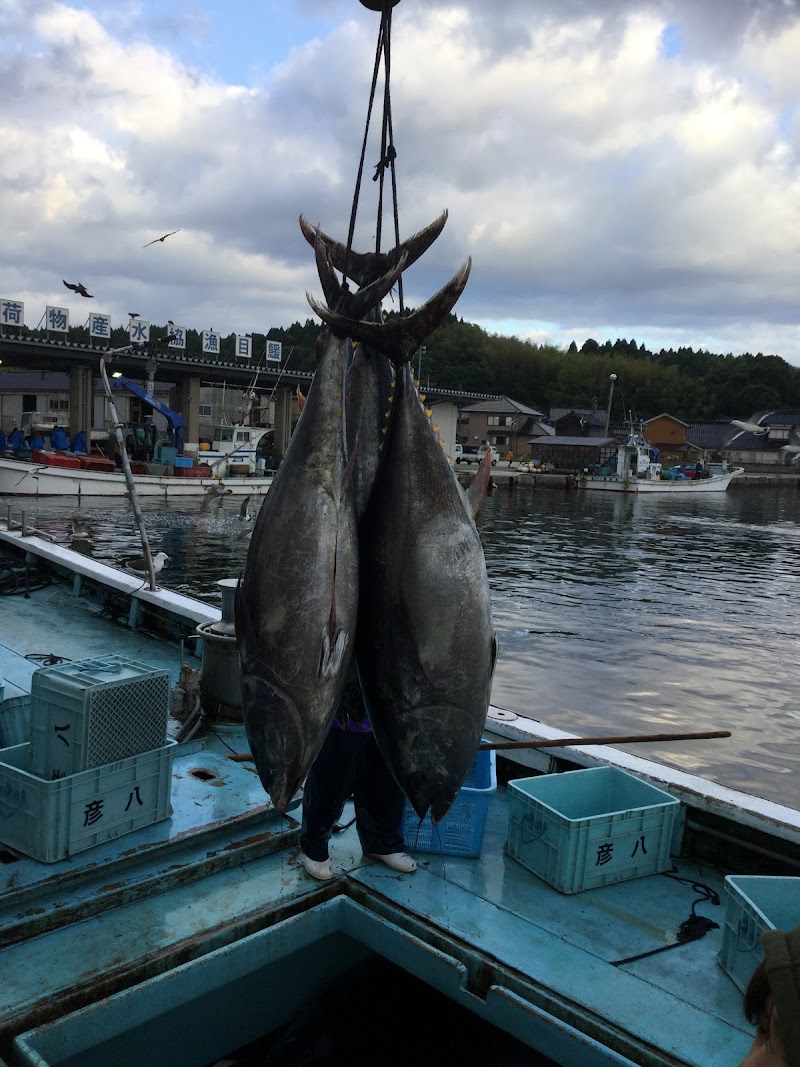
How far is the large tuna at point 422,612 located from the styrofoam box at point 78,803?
185 cm

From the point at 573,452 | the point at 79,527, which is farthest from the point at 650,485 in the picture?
the point at 79,527

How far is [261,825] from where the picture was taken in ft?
12.8

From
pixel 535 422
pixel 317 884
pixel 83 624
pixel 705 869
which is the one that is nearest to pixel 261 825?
pixel 317 884

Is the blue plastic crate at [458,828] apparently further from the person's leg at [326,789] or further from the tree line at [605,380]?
the tree line at [605,380]

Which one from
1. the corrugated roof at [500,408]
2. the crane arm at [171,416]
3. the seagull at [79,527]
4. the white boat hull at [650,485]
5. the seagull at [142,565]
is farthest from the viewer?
the corrugated roof at [500,408]

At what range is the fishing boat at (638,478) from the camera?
2105 inches

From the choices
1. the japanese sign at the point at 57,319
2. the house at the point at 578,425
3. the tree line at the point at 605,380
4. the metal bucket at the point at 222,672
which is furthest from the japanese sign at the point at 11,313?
the tree line at the point at 605,380

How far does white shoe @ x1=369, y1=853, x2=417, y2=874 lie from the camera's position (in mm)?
3625

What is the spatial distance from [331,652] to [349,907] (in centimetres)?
176

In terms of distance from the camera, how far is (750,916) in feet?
9.73

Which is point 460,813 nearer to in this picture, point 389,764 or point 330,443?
point 389,764

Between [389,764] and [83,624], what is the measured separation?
6.93m

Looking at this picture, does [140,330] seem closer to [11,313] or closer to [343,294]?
[11,313]

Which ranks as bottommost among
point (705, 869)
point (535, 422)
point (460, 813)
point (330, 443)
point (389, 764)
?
point (705, 869)
